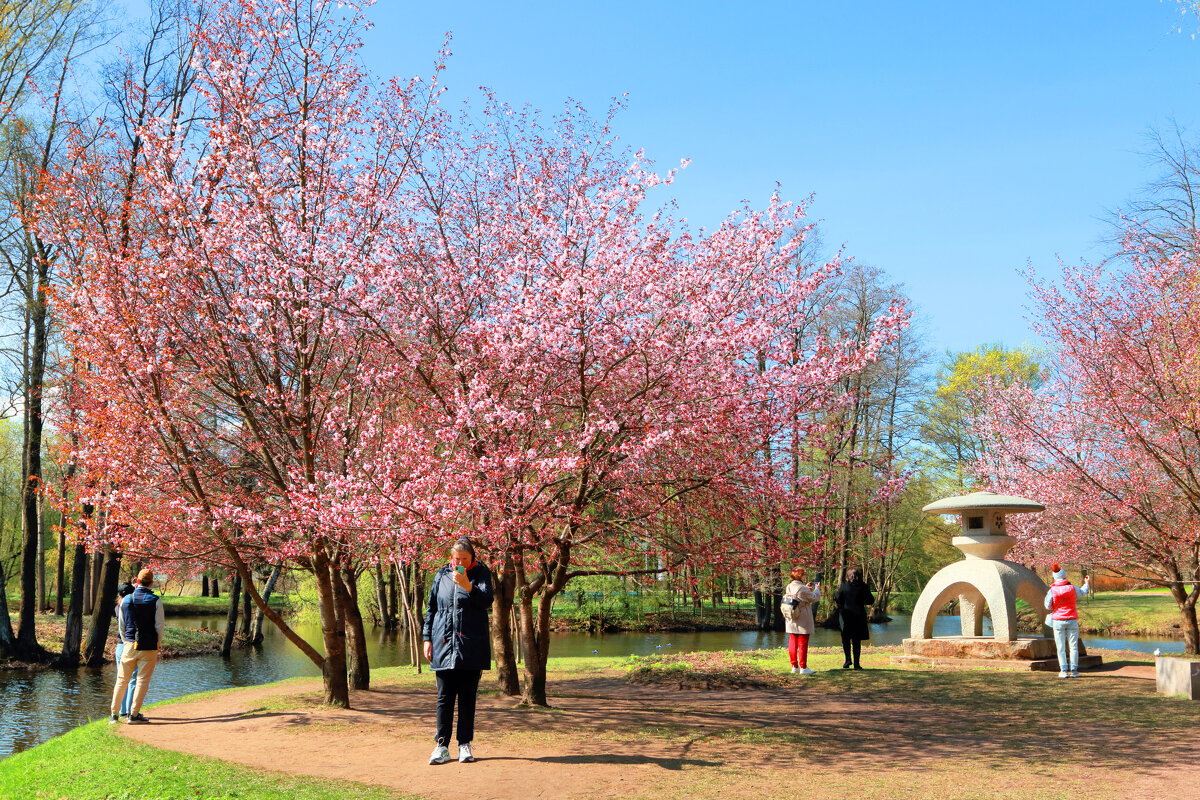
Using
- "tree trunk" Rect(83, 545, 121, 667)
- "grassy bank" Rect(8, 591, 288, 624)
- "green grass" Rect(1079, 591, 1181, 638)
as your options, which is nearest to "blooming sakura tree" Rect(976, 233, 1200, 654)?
"green grass" Rect(1079, 591, 1181, 638)

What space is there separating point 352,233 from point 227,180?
1.60 meters

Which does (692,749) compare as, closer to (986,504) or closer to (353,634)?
(353,634)

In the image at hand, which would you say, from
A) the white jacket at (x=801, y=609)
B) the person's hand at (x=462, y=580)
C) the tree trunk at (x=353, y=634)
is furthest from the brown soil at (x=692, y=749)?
the white jacket at (x=801, y=609)

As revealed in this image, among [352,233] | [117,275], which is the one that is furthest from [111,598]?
[352,233]

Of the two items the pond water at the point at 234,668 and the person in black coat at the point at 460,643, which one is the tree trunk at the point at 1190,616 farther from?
the person in black coat at the point at 460,643

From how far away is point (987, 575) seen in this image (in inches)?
588

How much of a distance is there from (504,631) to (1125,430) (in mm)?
10566

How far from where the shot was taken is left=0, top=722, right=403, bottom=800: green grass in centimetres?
641

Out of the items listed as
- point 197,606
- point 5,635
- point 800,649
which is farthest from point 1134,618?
point 197,606

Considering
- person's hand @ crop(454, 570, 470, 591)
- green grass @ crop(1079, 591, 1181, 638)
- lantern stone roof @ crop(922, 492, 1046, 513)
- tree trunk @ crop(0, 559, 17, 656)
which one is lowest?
green grass @ crop(1079, 591, 1181, 638)

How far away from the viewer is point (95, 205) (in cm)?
1145

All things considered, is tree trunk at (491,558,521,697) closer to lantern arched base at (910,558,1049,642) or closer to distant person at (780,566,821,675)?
distant person at (780,566,821,675)

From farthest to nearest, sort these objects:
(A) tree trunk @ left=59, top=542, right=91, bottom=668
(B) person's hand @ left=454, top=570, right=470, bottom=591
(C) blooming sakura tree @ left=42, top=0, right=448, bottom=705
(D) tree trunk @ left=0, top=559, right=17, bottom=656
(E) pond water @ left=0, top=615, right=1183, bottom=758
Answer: (A) tree trunk @ left=59, top=542, right=91, bottom=668 → (D) tree trunk @ left=0, top=559, right=17, bottom=656 → (E) pond water @ left=0, top=615, right=1183, bottom=758 → (C) blooming sakura tree @ left=42, top=0, right=448, bottom=705 → (B) person's hand @ left=454, top=570, right=470, bottom=591

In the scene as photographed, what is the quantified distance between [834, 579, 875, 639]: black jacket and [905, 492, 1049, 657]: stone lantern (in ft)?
5.04
